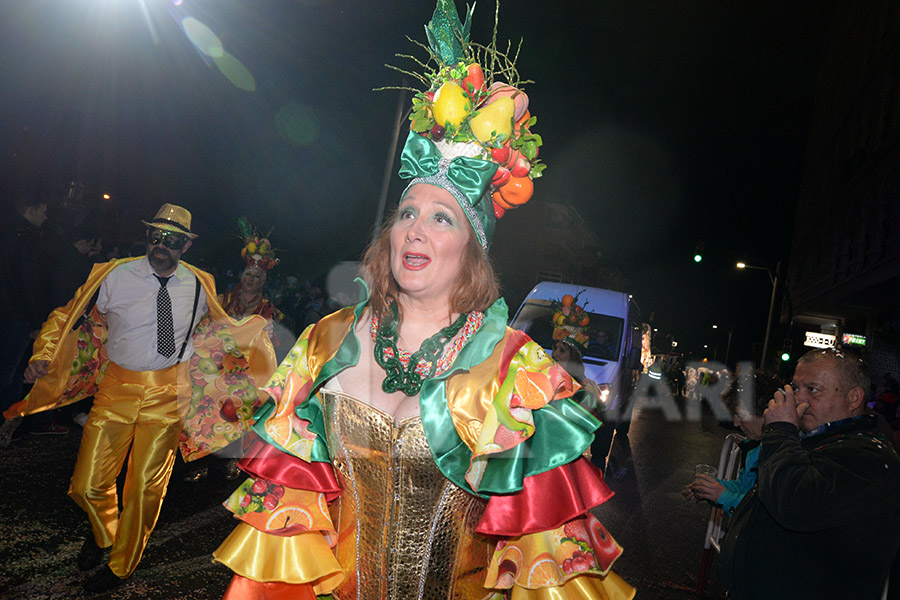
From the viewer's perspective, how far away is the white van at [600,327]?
9.77 meters

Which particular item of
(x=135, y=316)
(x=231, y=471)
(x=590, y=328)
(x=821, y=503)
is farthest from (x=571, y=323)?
(x=821, y=503)

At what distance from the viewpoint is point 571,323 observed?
967 centimetres

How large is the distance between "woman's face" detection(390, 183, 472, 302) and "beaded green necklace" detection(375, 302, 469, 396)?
123 mm

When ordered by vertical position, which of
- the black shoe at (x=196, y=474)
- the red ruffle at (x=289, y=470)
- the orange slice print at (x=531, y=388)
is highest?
the orange slice print at (x=531, y=388)

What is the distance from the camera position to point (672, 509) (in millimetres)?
7836

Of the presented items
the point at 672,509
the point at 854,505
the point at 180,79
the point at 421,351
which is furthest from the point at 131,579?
the point at 180,79

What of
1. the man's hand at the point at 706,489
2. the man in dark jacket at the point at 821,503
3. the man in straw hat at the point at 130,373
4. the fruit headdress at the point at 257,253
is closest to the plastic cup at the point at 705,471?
the man's hand at the point at 706,489

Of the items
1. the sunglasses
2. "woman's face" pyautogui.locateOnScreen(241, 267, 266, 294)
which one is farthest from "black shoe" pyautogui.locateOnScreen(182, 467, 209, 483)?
the sunglasses

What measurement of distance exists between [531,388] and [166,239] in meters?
3.69

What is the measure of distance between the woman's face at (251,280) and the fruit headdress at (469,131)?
5.63 meters

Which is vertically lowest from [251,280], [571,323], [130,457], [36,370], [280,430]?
[130,457]

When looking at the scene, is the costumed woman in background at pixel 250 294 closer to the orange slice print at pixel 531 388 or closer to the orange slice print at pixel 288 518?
the orange slice print at pixel 288 518

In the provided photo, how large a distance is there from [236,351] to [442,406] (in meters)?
3.87

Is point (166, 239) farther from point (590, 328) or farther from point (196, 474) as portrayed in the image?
point (590, 328)
